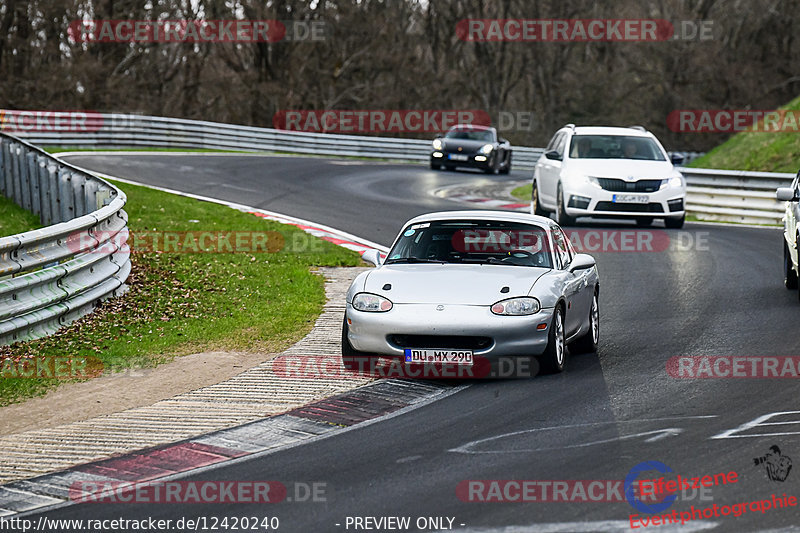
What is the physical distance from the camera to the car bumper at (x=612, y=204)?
19.5m

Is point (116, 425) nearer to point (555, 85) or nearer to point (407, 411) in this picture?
point (407, 411)

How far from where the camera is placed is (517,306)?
9.59 meters

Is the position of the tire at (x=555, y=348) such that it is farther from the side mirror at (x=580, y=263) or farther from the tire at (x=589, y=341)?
the tire at (x=589, y=341)

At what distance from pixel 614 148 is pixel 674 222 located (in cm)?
171

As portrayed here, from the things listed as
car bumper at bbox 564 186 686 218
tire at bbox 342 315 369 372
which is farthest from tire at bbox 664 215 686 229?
tire at bbox 342 315 369 372

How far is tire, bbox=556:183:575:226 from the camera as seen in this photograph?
1983 centimetres

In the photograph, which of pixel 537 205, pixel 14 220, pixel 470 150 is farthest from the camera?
pixel 470 150

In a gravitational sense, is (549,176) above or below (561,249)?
below

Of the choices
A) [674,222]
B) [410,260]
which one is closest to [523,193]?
[674,222]

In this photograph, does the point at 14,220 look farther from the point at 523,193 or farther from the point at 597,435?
the point at 523,193

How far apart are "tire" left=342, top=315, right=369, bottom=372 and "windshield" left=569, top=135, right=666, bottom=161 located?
36.3ft

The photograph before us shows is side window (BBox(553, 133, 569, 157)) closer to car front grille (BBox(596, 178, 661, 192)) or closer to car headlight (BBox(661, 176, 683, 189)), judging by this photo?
car front grille (BBox(596, 178, 661, 192))

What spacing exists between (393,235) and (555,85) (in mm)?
44417

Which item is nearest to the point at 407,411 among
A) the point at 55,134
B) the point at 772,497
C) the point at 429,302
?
the point at 429,302
